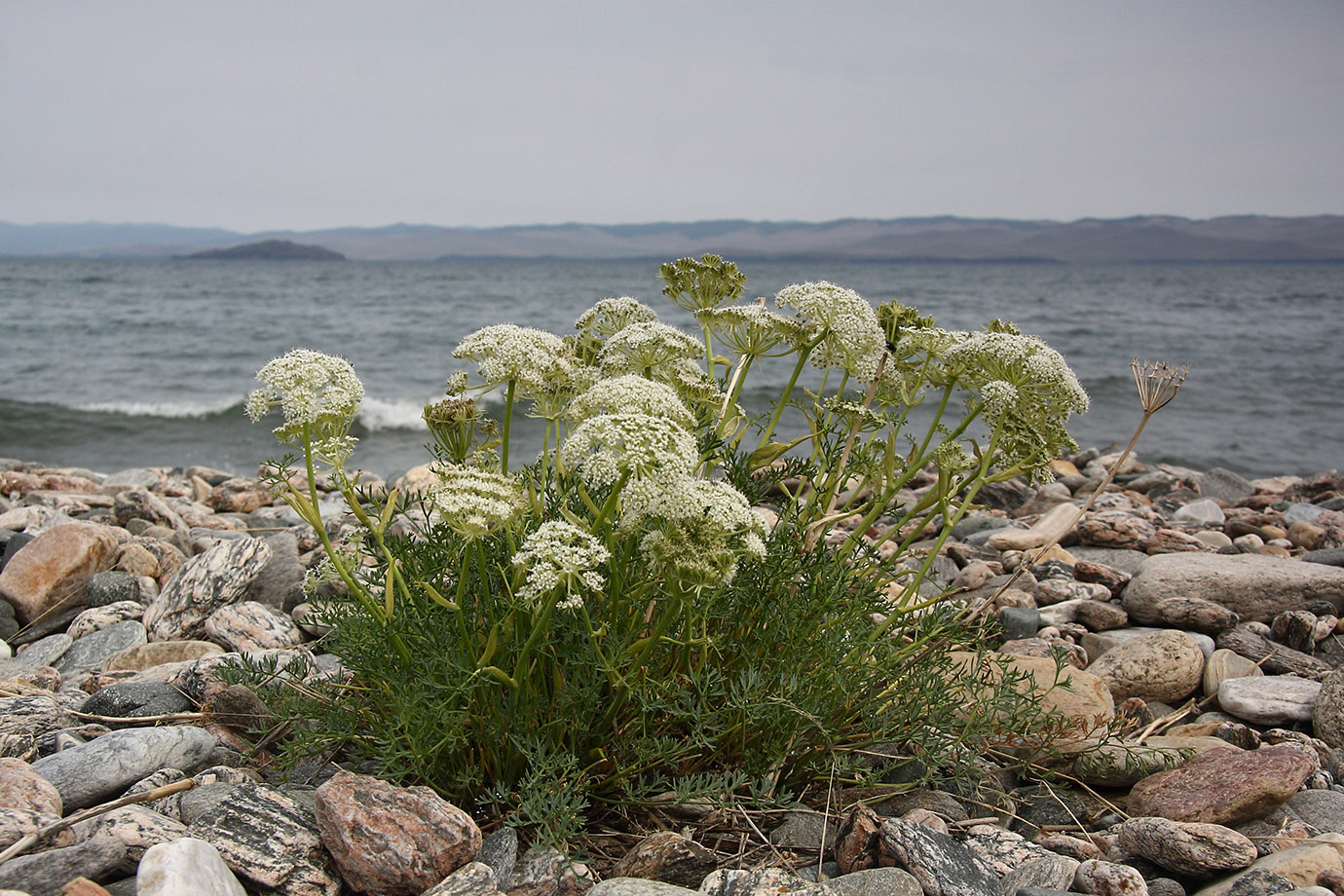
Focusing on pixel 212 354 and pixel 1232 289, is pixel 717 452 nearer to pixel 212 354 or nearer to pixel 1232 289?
pixel 212 354

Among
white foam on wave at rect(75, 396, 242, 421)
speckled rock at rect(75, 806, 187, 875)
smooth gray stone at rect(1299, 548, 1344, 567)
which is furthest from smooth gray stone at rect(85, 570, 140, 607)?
white foam on wave at rect(75, 396, 242, 421)

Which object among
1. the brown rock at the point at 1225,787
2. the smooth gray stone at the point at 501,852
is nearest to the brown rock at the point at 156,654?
the smooth gray stone at the point at 501,852

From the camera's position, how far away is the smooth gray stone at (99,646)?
5887mm

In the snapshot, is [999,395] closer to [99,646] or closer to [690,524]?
[690,524]

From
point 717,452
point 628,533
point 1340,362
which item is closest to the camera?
point 628,533

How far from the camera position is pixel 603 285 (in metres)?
83.9

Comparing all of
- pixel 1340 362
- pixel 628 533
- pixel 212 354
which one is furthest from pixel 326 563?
pixel 1340 362

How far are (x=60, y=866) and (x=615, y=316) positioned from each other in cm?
303

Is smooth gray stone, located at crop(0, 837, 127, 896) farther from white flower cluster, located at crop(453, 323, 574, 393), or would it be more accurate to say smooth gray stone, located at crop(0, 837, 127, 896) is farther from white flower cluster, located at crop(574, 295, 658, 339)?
white flower cluster, located at crop(574, 295, 658, 339)

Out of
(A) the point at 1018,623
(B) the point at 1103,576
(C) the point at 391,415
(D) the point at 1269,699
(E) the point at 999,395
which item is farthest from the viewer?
(C) the point at 391,415

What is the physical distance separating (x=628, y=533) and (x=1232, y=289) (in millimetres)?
96187

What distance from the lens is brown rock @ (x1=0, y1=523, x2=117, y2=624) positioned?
21.6 feet

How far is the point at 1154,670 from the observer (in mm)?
5461

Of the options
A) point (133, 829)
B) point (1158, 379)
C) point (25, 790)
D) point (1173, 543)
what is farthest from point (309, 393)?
point (1173, 543)
